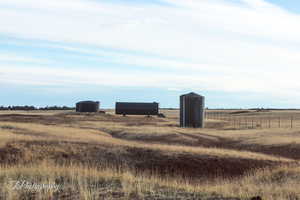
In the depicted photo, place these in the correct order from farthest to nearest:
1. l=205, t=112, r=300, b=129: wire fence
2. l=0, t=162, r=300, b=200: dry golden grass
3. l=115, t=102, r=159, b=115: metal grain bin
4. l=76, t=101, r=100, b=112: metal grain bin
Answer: l=76, t=101, r=100, b=112: metal grain bin, l=115, t=102, r=159, b=115: metal grain bin, l=205, t=112, r=300, b=129: wire fence, l=0, t=162, r=300, b=200: dry golden grass

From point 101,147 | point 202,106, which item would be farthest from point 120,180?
point 202,106

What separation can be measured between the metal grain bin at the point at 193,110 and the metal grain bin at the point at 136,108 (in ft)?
126

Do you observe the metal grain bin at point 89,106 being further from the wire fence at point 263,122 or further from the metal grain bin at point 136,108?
the wire fence at point 263,122

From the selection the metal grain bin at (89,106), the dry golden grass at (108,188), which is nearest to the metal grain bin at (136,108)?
the metal grain bin at (89,106)

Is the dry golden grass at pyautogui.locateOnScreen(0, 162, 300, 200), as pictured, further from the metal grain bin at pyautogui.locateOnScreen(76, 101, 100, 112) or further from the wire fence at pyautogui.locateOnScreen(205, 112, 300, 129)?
the metal grain bin at pyautogui.locateOnScreen(76, 101, 100, 112)

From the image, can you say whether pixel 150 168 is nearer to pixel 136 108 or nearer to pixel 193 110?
pixel 193 110

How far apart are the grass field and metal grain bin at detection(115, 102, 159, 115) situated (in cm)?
4942

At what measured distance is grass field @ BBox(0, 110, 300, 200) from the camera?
1032 centimetres

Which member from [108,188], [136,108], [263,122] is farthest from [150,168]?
[136,108]

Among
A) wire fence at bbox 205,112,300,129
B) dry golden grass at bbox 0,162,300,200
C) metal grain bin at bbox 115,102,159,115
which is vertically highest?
metal grain bin at bbox 115,102,159,115

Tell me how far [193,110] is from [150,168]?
3486 centimetres

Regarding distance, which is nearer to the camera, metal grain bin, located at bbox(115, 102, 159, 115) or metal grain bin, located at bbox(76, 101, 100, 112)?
metal grain bin, located at bbox(115, 102, 159, 115)

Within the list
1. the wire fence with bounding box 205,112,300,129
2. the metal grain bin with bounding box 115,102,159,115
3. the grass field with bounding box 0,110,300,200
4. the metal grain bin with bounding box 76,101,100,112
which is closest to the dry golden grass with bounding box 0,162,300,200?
the grass field with bounding box 0,110,300,200

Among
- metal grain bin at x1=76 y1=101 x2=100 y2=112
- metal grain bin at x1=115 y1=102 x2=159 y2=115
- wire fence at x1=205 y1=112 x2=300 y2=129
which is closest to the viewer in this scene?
wire fence at x1=205 y1=112 x2=300 y2=129
